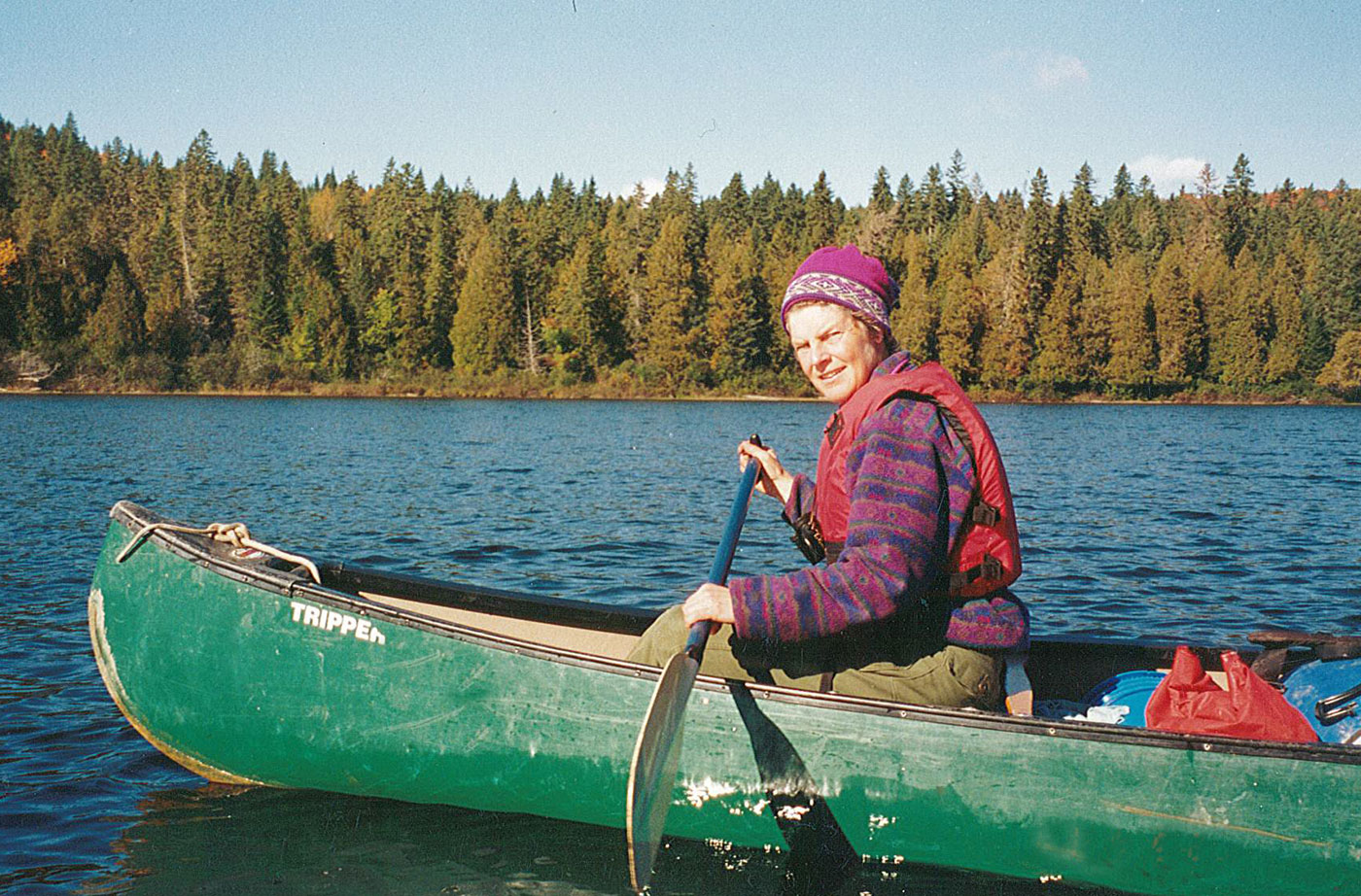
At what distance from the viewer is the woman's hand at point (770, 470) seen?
493 cm

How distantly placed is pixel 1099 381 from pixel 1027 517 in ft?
172

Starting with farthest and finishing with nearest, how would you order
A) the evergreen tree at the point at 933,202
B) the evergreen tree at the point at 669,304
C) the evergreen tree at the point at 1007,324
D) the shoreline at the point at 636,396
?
the evergreen tree at the point at 933,202, the evergreen tree at the point at 669,304, the evergreen tree at the point at 1007,324, the shoreline at the point at 636,396

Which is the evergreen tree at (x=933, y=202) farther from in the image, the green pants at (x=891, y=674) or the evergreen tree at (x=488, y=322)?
A: the green pants at (x=891, y=674)

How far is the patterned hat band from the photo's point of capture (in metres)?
3.74

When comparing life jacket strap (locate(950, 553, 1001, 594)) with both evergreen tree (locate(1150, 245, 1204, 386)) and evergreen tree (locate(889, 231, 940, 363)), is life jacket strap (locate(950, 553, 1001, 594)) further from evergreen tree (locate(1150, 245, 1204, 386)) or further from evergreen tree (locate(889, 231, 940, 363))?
evergreen tree (locate(1150, 245, 1204, 386))

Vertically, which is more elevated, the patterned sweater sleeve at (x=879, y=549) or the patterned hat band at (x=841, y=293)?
the patterned hat band at (x=841, y=293)

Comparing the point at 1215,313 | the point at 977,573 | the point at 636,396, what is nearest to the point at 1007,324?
the point at 1215,313

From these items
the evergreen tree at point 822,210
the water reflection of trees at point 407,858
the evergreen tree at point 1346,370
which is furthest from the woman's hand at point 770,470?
the evergreen tree at point 822,210

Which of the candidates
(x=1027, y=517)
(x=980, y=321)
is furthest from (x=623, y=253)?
(x=1027, y=517)

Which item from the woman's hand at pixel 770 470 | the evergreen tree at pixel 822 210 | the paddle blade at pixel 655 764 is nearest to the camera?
the paddle blade at pixel 655 764

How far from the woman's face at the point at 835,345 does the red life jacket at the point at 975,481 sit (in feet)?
0.29

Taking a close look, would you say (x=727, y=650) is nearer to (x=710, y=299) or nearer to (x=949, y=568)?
(x=949, y=568)

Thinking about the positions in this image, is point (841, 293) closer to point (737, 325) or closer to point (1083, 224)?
point (737, 325)

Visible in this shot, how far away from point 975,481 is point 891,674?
2.61ft
